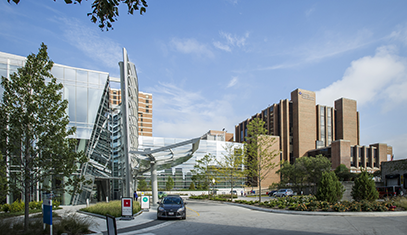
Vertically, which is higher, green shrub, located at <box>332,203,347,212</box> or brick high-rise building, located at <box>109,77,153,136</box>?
brick high-rise building, located at <box>109,77,153,136</box>

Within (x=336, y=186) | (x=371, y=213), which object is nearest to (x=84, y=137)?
(x=336, y=186)

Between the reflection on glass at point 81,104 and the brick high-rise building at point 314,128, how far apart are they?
68.3 m

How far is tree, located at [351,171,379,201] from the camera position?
21188 mm

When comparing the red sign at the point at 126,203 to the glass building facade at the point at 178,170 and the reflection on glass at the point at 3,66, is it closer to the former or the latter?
the reflection on glass at the point at 3,66

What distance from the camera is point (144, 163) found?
29875mm

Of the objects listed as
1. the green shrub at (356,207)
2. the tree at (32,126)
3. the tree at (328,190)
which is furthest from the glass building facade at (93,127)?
the green shrub at (356,207)

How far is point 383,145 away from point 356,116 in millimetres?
13859

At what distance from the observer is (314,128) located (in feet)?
304

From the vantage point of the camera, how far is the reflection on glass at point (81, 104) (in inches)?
1189

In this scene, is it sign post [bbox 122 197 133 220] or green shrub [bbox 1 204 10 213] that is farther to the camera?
green shrub [bbox 1 204 10 213]

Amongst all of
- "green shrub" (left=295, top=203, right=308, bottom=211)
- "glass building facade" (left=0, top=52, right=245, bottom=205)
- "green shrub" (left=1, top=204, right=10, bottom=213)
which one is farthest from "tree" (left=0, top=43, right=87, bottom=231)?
"glass building facade" (left=0, top=52, right=245, bottom=205)

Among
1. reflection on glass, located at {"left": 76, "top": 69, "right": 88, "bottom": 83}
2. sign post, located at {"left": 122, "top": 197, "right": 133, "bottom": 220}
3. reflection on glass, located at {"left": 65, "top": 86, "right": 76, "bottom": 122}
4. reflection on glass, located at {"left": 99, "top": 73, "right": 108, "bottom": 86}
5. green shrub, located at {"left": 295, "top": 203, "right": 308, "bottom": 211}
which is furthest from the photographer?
reflection on glass, located at {"left": 99, "top": 73, "right": 108, "bottom": 86}

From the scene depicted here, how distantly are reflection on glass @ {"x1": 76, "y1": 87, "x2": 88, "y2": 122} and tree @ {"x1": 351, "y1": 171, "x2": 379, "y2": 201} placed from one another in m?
25.6

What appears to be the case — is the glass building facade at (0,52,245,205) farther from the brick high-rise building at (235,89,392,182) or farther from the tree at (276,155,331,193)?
the brick high-rise building at (235,89,392,182)
